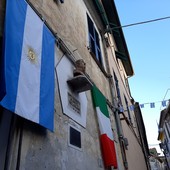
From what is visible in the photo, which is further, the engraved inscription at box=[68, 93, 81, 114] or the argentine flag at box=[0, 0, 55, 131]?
the engraved inscription at box=[68, 93, 81, 114]

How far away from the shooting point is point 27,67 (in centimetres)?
205

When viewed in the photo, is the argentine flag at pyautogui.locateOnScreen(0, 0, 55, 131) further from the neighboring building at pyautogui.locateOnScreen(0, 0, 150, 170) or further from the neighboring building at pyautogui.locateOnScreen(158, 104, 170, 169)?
the neighboring building at pyautogui.locateOnScreen(158, 104, 170, 169)

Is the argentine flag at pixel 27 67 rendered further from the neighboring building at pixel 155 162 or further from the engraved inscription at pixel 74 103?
the neighboring building at pixel 155 162

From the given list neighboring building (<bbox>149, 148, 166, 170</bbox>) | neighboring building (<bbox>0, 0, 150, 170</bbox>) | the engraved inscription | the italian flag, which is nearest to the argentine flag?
neighboring building (<bbox>0, 0, 150, 170</bbox>)

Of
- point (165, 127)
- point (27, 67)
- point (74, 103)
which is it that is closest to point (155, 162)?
point (165, 127)

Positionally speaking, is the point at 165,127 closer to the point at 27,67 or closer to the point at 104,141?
the point at 104,141

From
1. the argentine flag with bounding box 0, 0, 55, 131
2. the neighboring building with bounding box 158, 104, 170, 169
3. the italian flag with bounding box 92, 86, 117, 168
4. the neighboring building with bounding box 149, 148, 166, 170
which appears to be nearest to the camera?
the argentine flag with bounding box 0, 0, 55, 131

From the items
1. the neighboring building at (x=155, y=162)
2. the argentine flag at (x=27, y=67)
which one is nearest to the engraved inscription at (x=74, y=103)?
the argentine flag at (x=27, y=67)

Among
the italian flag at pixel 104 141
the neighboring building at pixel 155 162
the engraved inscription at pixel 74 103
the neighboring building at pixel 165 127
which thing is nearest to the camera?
the engraved inscription at pixel 74 103

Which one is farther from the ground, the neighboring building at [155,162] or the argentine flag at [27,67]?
the neighboring building at [155,162]

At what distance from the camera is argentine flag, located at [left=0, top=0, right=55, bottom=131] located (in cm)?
174

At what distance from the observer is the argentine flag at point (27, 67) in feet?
5.69

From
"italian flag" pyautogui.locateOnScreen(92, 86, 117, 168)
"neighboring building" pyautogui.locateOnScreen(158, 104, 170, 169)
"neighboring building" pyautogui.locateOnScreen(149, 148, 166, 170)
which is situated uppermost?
"neighboring building" pyautogui.locateOnScreen(158, 104, 170, 169)

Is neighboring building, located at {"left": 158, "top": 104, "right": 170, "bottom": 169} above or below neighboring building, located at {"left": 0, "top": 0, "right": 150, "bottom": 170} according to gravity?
above
